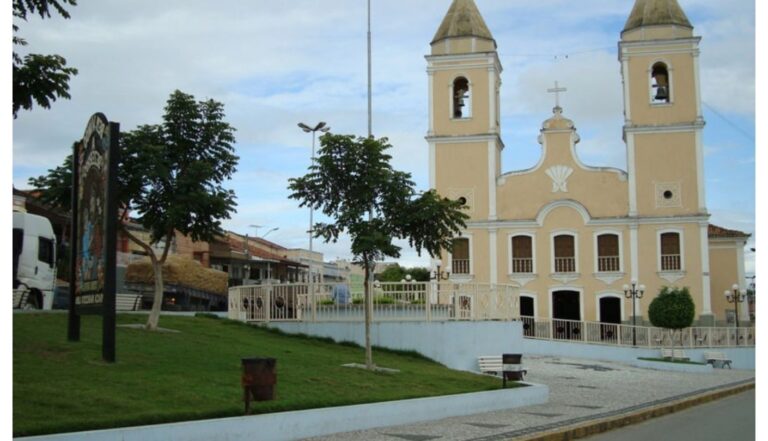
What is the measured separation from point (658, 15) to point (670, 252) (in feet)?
39.8

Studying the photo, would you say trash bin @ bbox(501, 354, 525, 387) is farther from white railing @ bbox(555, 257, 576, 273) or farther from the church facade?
white railing @ bbox(555, 257, 576, 273)

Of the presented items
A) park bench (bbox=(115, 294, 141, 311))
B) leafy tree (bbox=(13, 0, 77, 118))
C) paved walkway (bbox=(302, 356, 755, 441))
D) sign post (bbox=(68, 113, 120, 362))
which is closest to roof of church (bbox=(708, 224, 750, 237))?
paved walkway (bbox=(302, 356, 755, 441))

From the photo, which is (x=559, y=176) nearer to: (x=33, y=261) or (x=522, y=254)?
(x=522, y=254)

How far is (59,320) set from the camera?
18.6m

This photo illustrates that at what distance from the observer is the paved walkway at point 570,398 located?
13.1m

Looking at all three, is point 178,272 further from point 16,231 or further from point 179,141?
point 179,141

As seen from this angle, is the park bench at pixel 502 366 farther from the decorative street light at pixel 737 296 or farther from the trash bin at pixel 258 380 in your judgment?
the decorative street light at pixel 737 296

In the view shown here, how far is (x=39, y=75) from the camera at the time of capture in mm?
10602

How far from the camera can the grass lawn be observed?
35.1 ft

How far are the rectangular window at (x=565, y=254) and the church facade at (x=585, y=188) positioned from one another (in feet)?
0.24

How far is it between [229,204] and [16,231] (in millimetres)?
7245

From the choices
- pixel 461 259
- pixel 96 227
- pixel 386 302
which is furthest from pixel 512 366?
pixel 461 259

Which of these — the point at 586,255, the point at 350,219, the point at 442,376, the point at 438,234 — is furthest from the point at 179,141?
the point at 586,255
